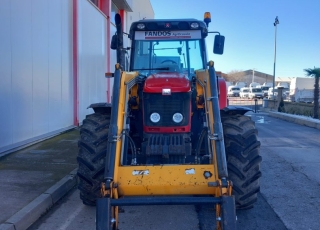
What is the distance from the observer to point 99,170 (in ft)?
18.5

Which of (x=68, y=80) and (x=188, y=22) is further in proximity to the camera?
(x=68, y=80)

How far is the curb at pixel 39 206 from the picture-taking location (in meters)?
5.33

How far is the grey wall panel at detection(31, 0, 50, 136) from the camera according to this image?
37.2ft

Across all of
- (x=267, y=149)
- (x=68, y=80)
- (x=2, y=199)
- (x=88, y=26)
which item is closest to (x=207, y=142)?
(x=2, y=199)

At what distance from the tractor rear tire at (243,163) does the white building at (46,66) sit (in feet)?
19.0

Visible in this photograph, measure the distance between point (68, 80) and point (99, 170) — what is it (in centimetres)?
928

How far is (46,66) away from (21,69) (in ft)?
5.98

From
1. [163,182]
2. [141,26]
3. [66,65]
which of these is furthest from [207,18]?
[66,65]

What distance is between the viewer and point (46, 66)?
12289mm

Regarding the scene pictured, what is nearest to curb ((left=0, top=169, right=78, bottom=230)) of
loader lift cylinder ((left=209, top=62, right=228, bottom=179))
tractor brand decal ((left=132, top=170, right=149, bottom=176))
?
tractor brand decal ((left=132, top=170, right=149, bottom=176))

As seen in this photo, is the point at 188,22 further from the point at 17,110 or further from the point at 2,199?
the point at 17,110

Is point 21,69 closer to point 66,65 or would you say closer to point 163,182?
point 66,65

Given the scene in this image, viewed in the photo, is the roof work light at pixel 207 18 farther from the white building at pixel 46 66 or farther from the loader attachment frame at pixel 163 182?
the white building at pixel 46 66

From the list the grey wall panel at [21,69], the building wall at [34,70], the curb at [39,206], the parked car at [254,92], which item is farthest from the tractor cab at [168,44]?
the parked car at [254,92]
